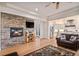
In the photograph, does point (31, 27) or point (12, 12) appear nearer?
point (12, 12)

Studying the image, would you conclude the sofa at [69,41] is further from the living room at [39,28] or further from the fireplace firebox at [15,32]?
the fireplace firebox at [15,32]

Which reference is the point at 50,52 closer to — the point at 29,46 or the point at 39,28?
the point at 29,46

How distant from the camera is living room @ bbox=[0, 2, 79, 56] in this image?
1.94 meters

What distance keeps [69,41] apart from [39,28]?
0.76 meters

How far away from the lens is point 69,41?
2.06m

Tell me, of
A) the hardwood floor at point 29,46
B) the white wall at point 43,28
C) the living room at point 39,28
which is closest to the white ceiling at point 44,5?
the living room at point 39,28

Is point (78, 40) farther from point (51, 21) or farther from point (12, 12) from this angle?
point (12, 12)

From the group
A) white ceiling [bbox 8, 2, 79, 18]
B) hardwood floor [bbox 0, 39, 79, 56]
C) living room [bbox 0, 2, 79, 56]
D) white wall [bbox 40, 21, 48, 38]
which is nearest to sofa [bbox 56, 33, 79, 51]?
living room [bbox 0, 2, 79, 56]

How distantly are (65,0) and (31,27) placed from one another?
3.16 feet

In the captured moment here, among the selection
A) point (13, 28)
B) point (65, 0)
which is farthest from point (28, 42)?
point (65, 0)

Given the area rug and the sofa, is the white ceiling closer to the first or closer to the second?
the sofa

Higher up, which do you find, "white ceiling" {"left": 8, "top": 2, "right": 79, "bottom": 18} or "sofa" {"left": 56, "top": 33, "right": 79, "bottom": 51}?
"white ceiling" {"left": 8, "top": 2, "right": 79, "bottom": 18}

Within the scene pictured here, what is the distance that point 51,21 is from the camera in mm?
2166

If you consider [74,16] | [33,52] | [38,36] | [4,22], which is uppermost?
[74,16]
